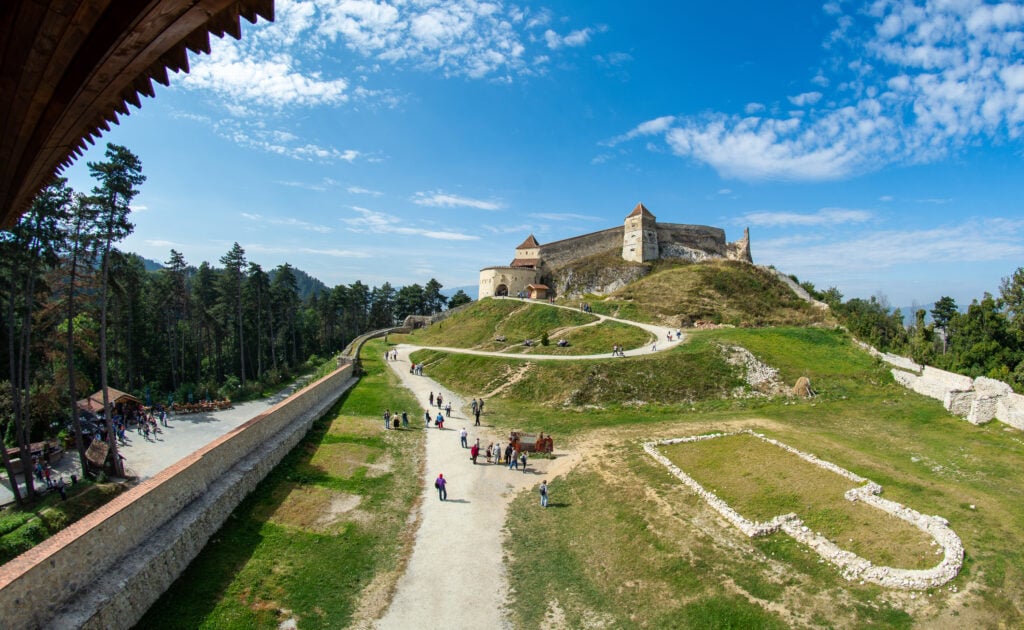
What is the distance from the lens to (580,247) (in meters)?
72.3

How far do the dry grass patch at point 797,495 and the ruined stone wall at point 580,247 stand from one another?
52.3 metres

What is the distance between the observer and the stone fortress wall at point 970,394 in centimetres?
2138

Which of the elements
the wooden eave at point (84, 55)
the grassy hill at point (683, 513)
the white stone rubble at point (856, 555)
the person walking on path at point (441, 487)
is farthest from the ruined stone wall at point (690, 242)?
the wooden eave at point (84, 55)

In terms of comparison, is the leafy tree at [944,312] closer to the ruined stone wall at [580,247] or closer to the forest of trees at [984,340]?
the forest of trees at [984,340]

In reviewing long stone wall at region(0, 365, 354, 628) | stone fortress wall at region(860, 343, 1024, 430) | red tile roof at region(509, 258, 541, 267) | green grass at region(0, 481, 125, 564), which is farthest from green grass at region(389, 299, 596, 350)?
long stone wall at region(0, 365, 354, 628)

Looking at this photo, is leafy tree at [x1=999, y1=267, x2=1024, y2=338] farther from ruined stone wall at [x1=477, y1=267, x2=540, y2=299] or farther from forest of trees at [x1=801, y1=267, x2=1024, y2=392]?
ruined stone wall at [x1=477, y1=267, x2=540, y2=299]

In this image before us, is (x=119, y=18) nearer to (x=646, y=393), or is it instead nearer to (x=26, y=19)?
(x=26, y=19)

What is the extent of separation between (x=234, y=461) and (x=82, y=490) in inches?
410

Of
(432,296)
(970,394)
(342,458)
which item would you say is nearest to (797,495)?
(970,394)

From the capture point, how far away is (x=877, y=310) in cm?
8975

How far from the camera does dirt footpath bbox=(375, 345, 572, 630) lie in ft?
38.5

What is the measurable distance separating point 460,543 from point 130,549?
340 inches

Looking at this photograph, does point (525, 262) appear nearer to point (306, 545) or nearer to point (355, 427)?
point (355, 427)

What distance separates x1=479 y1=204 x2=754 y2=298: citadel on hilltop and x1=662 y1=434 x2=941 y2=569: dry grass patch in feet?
156
